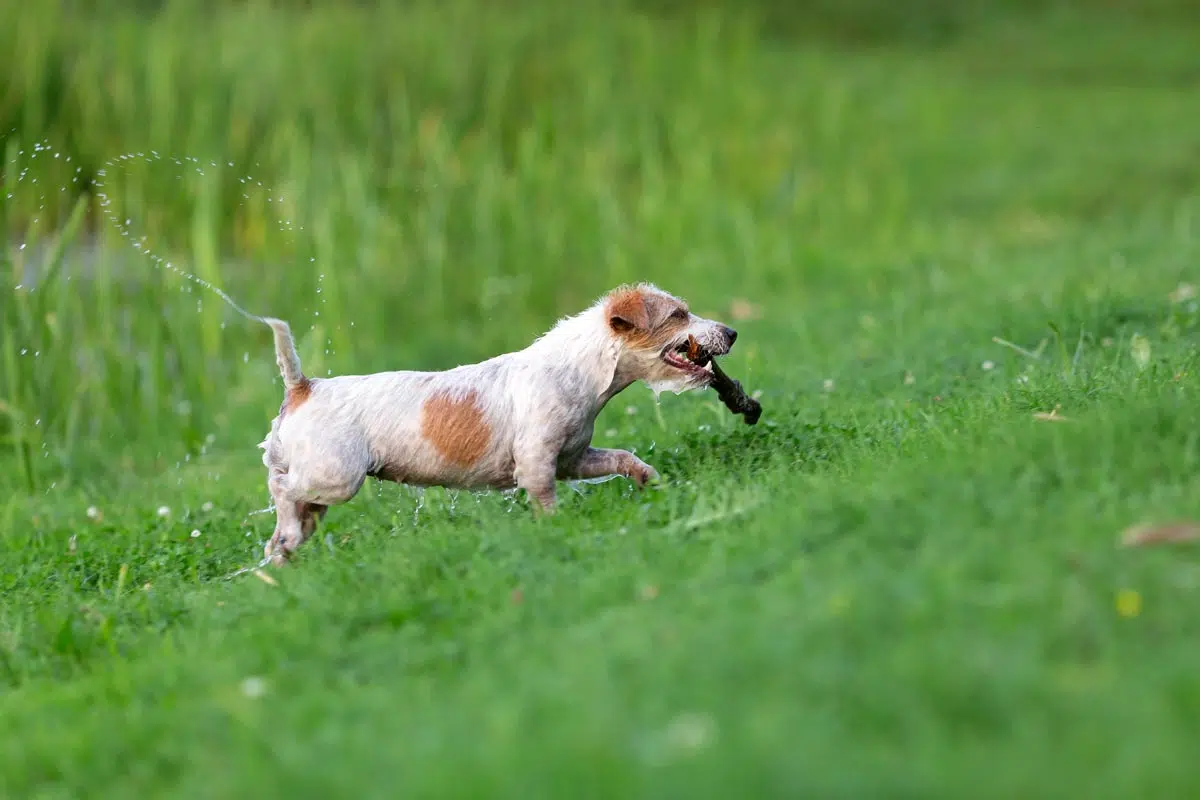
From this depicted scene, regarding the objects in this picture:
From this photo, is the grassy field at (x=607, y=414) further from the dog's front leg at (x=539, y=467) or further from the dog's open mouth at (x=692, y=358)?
the dog's open mouth at (x=692, y=358)

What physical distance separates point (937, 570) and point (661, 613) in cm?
73

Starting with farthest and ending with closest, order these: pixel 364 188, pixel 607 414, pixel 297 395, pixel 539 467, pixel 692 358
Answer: pixel 364 188, pixel 607 414, pixel 692 358, pixel 297 395, pixel 539 467

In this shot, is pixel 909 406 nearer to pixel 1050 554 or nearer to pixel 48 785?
pixel 1050 554

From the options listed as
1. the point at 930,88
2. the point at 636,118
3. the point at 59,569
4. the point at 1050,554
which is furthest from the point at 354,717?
the point at 930,88

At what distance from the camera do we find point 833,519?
169 inches

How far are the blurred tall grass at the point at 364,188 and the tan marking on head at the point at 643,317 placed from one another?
12.6ft

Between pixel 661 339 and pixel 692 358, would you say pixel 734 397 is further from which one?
pixel 661 339

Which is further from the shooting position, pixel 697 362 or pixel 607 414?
pixel 607 414

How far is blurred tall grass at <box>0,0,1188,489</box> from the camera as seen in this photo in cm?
927

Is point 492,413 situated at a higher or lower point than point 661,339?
lower

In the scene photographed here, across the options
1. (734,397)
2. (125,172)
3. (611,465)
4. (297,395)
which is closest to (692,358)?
(734,397)

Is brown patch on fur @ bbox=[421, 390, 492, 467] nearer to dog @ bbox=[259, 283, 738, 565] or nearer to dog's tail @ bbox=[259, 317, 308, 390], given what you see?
dog @ bbox=[259, 283, 738, 565]

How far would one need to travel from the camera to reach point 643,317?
17.8 feet

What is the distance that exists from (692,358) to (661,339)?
15cm
